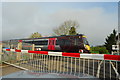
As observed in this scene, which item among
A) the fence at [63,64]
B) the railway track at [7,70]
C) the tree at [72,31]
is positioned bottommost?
the railway track at [7,70]

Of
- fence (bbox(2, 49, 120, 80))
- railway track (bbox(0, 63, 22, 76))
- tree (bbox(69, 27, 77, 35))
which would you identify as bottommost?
railway track (bbox(0, 63, 22, 76))

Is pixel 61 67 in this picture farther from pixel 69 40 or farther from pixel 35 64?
pixel 69 40

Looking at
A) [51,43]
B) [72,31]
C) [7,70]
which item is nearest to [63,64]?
[7,70]

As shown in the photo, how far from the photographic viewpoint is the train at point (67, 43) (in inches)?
567

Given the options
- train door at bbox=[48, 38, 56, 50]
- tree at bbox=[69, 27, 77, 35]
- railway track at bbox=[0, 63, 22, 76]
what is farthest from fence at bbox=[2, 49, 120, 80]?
tree at bbox=[69, 27, 77, 35]

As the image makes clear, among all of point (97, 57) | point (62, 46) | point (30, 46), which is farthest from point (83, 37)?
point (97, 57)

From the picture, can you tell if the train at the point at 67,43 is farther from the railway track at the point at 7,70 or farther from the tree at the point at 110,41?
the tree at the point at 110,41

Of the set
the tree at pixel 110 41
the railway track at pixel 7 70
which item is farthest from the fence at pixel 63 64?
the tree at pixel 110 41

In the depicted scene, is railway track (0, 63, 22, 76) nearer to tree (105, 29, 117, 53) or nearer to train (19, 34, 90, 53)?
train (19, 34, 90, 53)

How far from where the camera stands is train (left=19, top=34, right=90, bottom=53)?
1441 centimetres

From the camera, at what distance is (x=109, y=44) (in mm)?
27953

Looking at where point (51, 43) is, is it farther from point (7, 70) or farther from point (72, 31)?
point (7, 70)

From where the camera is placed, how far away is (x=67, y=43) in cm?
1519

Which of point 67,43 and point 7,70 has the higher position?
point 67,43
